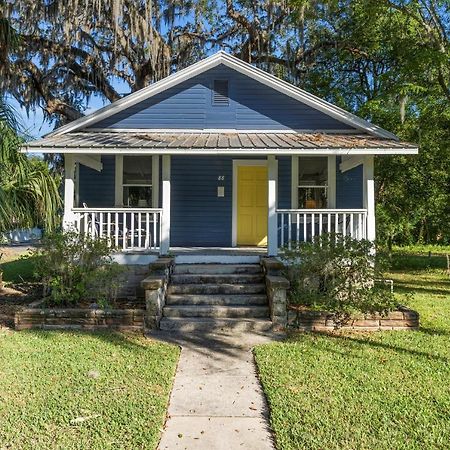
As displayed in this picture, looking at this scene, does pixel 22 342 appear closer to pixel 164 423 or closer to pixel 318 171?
pixel 164 423

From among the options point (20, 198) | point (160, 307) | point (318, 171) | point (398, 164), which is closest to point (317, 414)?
point (160, 307)

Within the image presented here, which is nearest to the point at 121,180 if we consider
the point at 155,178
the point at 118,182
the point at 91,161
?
the point at 118,182

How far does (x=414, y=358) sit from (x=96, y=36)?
16010 mm

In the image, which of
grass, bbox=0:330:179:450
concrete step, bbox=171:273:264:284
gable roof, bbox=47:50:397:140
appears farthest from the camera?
gable roof, bbox=47:50:397:140

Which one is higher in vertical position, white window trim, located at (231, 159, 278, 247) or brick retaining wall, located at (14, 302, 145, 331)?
white window trim, located at (231, 159, 278, 247)

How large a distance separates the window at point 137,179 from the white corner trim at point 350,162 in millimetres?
4781

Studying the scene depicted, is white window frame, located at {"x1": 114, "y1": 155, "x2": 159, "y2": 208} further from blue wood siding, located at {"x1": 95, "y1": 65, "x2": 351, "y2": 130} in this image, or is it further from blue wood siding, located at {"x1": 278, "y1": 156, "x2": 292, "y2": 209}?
blue wood siding, located at {"x1": 278, "y1": 156, "x2": 292, "y2": 209}

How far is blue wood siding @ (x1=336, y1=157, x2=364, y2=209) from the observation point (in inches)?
441

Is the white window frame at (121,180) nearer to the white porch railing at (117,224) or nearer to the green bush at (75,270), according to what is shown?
the white porch railing at (117,224)

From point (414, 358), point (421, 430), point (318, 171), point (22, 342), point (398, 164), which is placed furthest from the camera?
point (398, 164)

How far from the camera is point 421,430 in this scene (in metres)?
3.54

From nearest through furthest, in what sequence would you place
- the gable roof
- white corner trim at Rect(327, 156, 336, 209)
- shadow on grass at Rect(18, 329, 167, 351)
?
1. shadow on grass at Rect(18, 329, 167, 351)
2. the gable roof
3. white corner trim at Rect(327, 156, 336, 209)

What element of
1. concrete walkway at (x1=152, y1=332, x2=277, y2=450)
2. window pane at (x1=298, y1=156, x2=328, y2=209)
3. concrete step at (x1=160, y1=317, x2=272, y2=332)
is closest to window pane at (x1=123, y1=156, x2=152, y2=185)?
window pane at (x1=298, y1=156, x2=328, y2=209)

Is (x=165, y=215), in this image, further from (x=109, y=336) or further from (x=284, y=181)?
(x=284, y=181)
